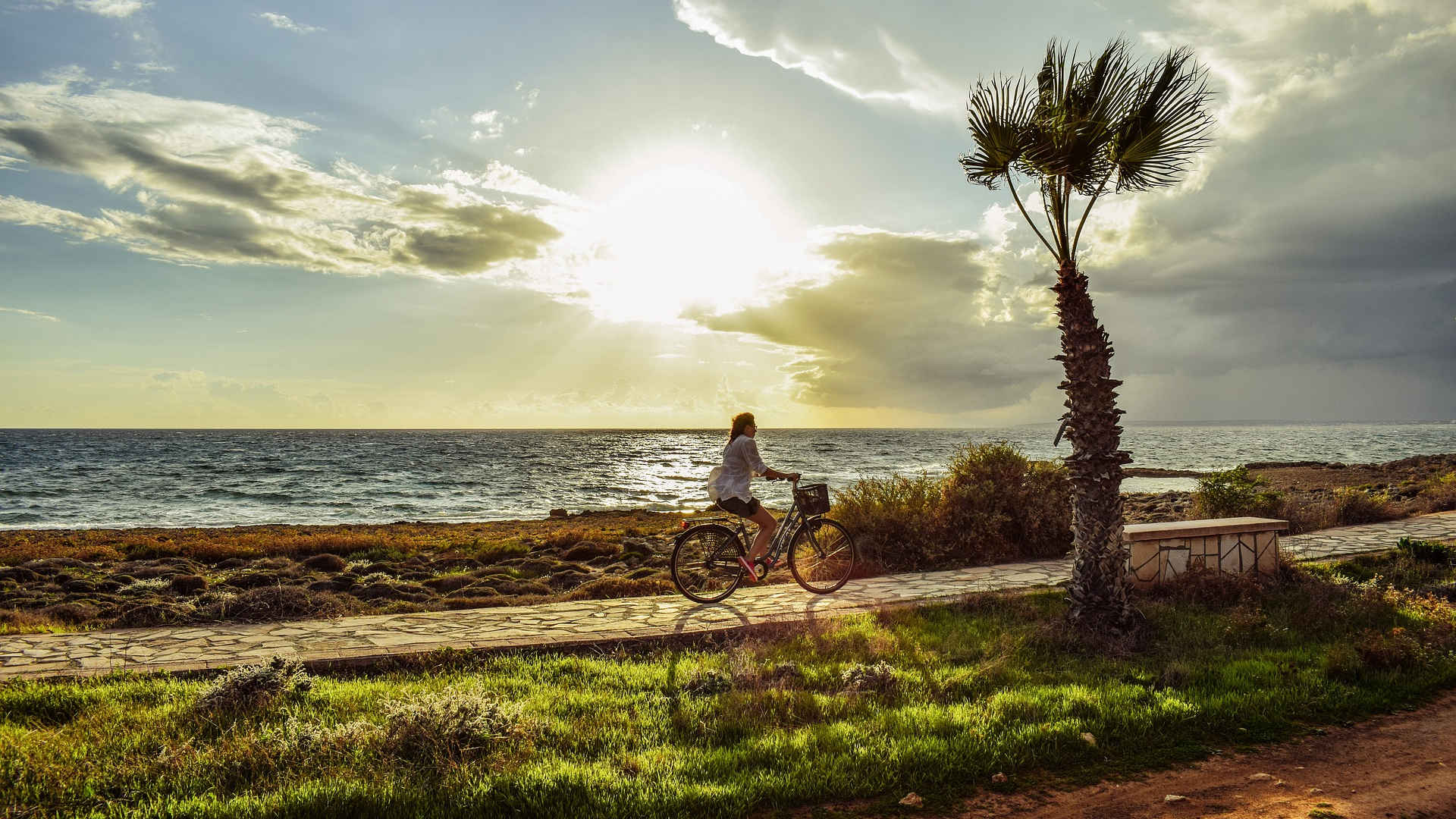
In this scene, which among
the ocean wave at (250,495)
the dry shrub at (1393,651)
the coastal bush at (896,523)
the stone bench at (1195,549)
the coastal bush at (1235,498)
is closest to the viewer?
the dry shrub at (1393,651)

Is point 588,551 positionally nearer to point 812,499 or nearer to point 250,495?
point 812,499

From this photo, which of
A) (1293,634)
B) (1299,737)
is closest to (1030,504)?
(1293,634)

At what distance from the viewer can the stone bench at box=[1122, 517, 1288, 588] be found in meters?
9.62

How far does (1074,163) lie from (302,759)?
28.1 ft

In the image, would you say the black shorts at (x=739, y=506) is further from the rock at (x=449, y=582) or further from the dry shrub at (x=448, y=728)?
→ the rock at (x=449, y=582)

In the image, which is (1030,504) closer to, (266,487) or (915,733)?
(915,733)

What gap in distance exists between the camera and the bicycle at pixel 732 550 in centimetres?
952

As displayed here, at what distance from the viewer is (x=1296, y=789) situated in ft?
15.4

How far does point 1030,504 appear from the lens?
42.3 feet

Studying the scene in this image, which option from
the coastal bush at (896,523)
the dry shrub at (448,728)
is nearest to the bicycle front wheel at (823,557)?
the coastal bush at (896,523)

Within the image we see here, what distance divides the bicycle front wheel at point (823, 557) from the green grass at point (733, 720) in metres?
1.90

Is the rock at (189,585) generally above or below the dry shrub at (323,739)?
below

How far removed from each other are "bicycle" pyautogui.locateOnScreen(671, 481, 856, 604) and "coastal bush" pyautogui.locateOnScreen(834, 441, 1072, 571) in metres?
2.22

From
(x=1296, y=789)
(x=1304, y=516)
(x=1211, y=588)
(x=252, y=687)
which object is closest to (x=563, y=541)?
(x=252, y=687)
